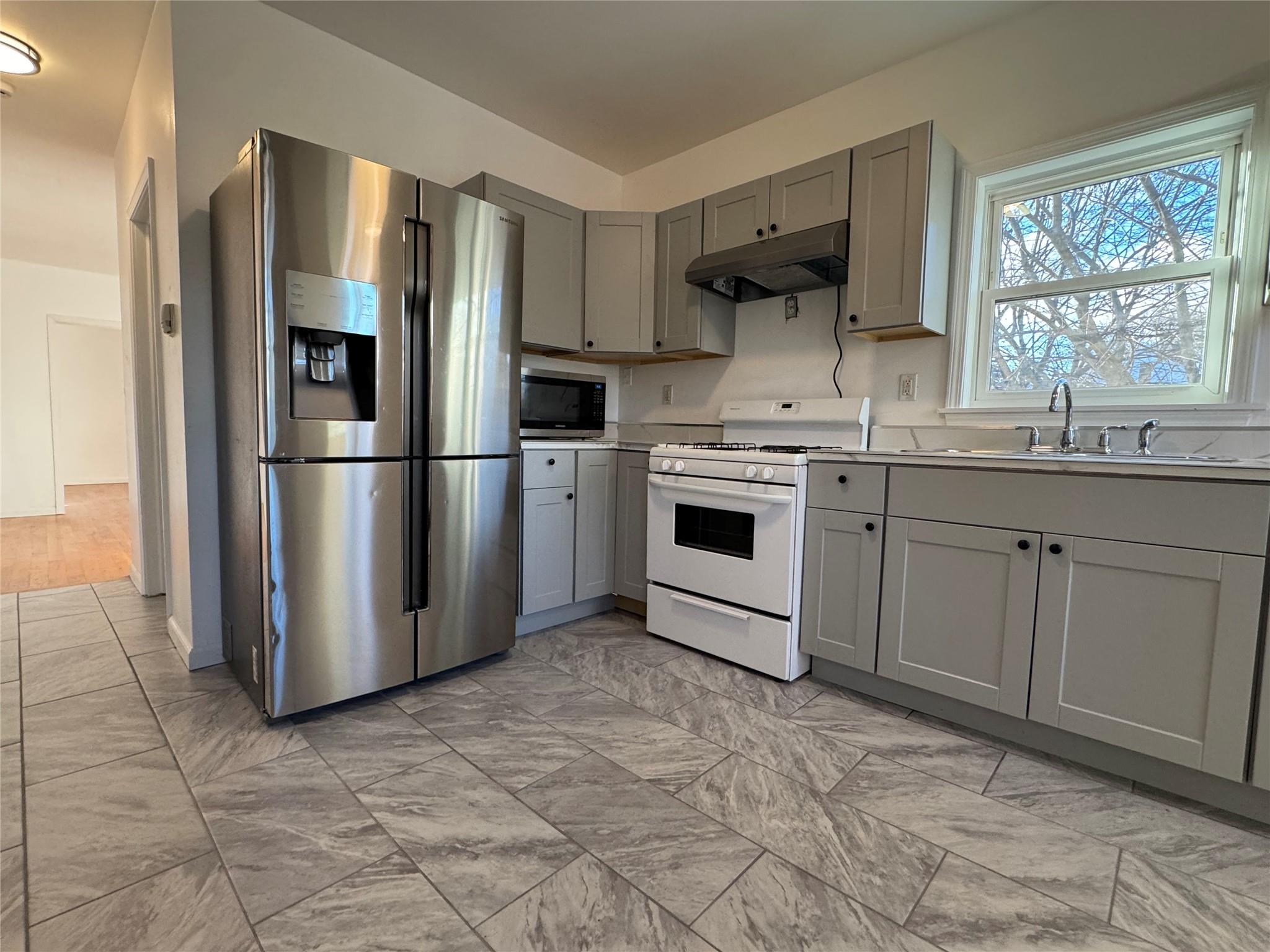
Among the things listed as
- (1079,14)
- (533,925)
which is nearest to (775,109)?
(1079,14)

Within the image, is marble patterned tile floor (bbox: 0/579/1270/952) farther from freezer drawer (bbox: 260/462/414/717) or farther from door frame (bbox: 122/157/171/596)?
door frame (bbox: 122/157/171/596)

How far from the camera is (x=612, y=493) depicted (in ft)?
9.80

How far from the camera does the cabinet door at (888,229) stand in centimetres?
222

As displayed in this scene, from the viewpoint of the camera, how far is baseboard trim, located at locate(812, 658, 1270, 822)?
1.49 metres

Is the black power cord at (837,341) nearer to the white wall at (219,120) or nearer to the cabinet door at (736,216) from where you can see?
the cabinet door at (736,216)

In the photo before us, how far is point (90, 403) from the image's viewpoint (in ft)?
25.6

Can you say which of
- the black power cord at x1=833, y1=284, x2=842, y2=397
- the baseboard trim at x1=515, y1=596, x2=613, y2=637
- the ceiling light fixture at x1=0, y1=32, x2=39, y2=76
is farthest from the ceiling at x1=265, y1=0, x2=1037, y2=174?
the baseboard trim at x1=515, y1=596, x2=613, y2=637

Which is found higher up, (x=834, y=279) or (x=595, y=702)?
(x=834, y=279)

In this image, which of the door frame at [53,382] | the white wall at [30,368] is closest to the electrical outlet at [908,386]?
the door frame at [53,382]

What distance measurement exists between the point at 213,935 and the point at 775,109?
11.7ft

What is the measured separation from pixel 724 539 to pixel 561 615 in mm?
988

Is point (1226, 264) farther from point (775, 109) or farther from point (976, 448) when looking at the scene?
point (775, 109)

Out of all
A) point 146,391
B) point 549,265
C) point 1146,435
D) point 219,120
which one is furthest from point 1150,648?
point 146,391

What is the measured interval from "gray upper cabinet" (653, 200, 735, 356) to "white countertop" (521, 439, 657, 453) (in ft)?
1.86
